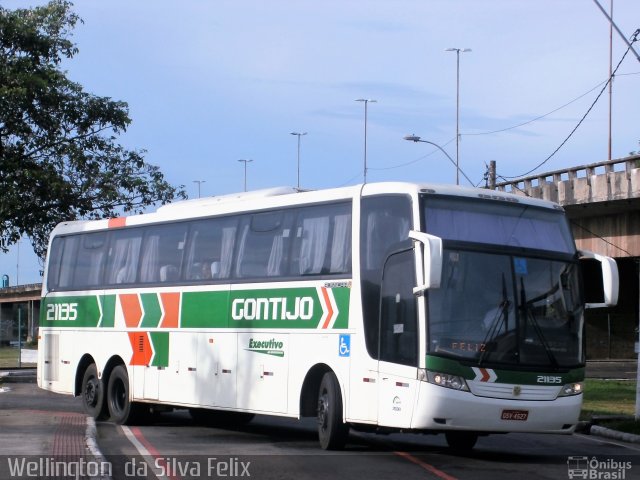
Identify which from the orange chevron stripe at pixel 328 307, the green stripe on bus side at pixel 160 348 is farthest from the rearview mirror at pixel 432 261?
the green stripe on bus side at pixel 160 348

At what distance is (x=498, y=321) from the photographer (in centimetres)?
1423

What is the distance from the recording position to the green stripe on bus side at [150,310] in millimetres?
19875

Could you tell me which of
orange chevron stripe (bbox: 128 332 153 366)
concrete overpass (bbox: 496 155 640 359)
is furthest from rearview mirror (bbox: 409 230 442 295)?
concrete overpass (bbox: 496 155 640 359)

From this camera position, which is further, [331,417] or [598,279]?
[598,279]

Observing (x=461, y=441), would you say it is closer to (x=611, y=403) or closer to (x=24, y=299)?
(x=611, y=403)

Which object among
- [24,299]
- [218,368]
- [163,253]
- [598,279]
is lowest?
[24,299]

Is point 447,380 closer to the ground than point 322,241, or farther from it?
closer to the ground

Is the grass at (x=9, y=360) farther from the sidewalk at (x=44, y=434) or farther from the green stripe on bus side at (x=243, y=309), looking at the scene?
the green stripe on bus side at (x=243, y=309)

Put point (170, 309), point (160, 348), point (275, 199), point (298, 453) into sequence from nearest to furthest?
point (298, 453) < point (275, 199) < point (170, 309) < point (160, 348)

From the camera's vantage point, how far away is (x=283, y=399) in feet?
54.2

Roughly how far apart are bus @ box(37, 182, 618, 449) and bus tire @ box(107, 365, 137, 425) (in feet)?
1.98

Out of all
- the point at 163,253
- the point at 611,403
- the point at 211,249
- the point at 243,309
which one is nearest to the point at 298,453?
the point at 243,309

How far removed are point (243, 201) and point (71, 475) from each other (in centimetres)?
722

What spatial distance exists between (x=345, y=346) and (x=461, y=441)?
2.43m
